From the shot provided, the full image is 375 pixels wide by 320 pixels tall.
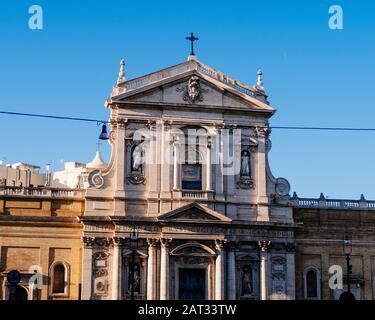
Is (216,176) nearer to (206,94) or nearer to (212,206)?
(212,206)

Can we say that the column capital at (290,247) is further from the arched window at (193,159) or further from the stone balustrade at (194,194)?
the arched window at (193,159)

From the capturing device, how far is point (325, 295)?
1679 inches

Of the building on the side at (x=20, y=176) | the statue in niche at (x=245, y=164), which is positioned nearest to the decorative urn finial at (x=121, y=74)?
the statue in niche at (x=245, y=164)

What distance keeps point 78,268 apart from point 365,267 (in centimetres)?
1579

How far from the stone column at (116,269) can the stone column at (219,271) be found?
4.94 metres

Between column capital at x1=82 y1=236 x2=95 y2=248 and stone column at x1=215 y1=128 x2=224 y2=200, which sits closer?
column capital at x1=82 y1=236 x2=95 y2=248

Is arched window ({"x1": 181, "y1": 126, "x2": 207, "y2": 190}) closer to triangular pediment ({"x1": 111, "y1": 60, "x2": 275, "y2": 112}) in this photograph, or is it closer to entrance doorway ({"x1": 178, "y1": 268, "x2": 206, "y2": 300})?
triangular pediment ({"x1": 111, "y1": 60, "x2": 275, "y2": 112})

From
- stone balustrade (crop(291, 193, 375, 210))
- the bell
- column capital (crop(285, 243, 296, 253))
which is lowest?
column capital (crop(285, 243, 296, 253))

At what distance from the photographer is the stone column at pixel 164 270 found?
39531 millimetres

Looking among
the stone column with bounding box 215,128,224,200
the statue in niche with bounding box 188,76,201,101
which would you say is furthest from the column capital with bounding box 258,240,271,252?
the statue in niche with bounding box 188,76,201,101

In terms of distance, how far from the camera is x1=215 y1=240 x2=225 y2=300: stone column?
1570 inches

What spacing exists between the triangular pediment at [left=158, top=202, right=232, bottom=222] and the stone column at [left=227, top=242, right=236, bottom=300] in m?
1.58
